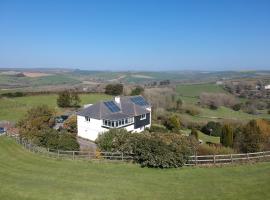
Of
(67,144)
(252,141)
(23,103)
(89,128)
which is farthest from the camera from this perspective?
(23,103)

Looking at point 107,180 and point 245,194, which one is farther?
point 107,180

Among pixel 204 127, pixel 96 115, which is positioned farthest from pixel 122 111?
pixel 204 127

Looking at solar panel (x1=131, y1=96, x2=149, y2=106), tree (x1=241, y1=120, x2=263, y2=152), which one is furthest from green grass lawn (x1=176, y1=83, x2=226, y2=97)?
tree (x1=241, y1=120, x2=263, y2=152)

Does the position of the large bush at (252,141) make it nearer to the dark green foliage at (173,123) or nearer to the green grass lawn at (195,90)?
the dark green foliage at (173,123)

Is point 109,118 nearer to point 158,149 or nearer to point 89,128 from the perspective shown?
point 89,128

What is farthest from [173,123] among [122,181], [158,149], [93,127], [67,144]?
[122,181]

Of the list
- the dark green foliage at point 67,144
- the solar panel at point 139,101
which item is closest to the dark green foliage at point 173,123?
the solar panel at point 139,101

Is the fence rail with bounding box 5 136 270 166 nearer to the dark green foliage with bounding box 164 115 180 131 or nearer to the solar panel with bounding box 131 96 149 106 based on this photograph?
the solar panel with bounding box 131 96 149 106

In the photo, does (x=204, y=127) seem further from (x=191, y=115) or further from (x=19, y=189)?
(x=19, y=189)
